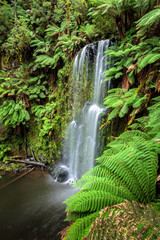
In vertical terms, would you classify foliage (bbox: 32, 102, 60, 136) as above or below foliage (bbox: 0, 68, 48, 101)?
below

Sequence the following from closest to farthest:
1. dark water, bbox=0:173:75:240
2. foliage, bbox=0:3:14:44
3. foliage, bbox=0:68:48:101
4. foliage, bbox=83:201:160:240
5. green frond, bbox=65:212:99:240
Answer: foliage, bbox=83:201:160:240, green frond, bbox=65:212:99:240, dark water, bbox=0:173:75:240, foliage, bbox=0:68:48:101, foliage, bbox=0:3:14:44

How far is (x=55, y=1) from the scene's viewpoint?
8742 millimetres

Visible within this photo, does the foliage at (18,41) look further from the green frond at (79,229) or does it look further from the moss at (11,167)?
the green frond at (79,229)

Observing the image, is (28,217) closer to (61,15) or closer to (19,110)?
(19,110)

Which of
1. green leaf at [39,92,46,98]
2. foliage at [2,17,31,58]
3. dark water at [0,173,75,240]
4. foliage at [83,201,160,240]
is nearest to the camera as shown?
foliage at [83,201,160,240]

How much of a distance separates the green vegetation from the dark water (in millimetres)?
1654

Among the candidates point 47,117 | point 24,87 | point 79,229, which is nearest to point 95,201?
point 79,229

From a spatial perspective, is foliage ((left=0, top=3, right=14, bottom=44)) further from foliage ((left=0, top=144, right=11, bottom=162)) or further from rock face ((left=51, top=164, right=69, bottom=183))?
rock face ((left=51, top=164, right=69, bottom=183))

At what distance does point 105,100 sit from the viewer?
4754 millimetres

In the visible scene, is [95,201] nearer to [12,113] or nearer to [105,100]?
[105,100]

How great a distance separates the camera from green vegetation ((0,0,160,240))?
4.92ft

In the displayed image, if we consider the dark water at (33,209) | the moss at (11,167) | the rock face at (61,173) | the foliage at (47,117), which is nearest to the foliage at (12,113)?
the foliage at (47,117)

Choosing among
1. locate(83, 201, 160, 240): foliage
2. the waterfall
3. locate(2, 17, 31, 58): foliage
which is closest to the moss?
the waterfall

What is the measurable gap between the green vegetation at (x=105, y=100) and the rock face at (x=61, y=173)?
2.53 feet
